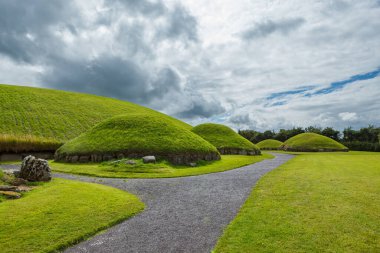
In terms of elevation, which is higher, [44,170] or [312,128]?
[312,128]

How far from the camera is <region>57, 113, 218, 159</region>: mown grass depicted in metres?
29.9

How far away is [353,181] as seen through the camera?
1677 centimetres

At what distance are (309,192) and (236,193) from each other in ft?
13.4

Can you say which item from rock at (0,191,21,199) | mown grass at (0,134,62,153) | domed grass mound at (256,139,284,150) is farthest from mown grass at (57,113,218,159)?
domed grass mound at (256,139,284,150)

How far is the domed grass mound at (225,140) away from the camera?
172 ft

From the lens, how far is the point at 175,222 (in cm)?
920

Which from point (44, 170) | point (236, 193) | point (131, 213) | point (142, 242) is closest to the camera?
point (142, 242)

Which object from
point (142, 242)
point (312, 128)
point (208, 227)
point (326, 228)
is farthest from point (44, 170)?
point (312, 128)

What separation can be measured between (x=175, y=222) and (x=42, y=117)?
183ft

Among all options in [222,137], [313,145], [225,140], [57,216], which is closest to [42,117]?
[222,137]

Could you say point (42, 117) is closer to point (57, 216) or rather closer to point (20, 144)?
point (20, 144)

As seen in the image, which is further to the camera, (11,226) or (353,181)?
(353,181)

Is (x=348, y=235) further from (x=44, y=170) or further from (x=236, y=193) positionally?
(x=44, y=170)

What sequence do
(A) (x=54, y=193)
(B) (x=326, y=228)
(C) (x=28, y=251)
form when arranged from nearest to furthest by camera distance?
(C) (x=28, y=251)
(B) (x=326, y=228)
(A) (x=54, y=193)
